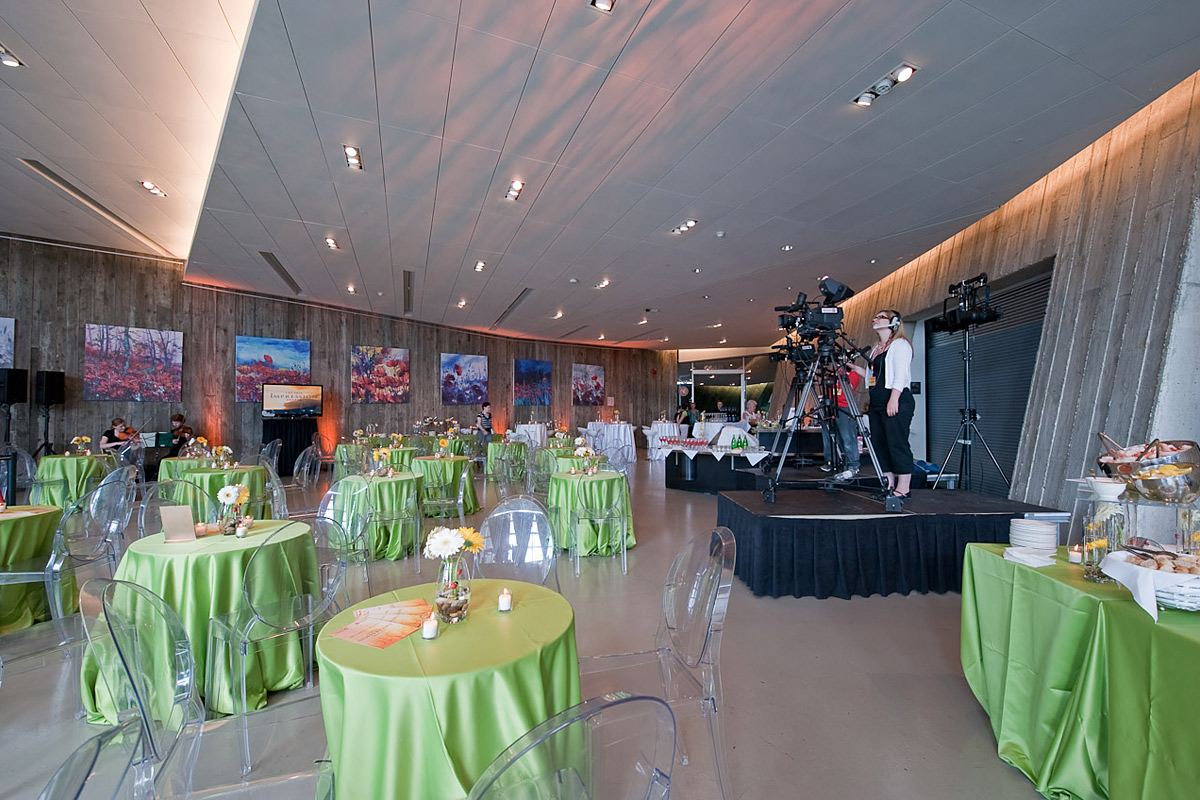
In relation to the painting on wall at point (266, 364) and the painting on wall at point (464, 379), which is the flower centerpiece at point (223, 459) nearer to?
the painting on wall at point (266, 364)

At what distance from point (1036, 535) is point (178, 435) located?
11276 millimetres

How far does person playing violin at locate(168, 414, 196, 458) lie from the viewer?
9.20 m

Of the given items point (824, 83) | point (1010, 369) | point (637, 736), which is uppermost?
point (824, 83)

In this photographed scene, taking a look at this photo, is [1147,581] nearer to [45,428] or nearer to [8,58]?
[8,58]

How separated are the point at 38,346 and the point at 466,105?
31.2ft

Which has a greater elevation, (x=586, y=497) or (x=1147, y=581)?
(x=1147, y=581)

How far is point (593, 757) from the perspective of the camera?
3.19ft

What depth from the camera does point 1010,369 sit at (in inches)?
285

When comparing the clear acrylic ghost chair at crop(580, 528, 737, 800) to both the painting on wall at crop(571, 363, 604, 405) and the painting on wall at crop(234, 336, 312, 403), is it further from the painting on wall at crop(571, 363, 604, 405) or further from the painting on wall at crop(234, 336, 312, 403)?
the painting on wall at crop(571, 363, 604, 405)

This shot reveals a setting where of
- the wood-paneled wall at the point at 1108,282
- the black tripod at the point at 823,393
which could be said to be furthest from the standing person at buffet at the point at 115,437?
the wood-paneled wall at the point at 1108,282

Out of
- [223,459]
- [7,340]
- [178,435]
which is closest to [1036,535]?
[223,459]

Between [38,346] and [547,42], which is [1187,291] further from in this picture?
[38,346]

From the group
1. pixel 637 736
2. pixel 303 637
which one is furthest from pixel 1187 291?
pixel 303 637

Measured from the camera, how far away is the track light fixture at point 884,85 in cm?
369
